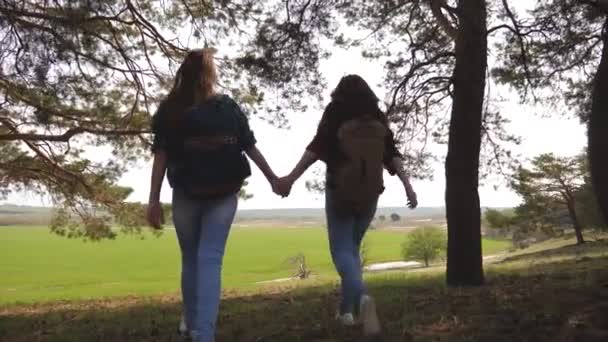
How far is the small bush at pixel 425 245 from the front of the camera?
6788 centimetres

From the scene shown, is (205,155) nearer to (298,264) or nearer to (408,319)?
(408,319)

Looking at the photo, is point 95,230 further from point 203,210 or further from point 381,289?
point 203,210

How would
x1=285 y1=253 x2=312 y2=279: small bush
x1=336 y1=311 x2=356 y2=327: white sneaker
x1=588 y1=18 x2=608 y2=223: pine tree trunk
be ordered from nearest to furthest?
1. x1=336 y1=311 x2=356 y2=327: white sneaker
2. x1=588 y1=18 x2=608 y2=223: pine tree trunk
3. x1=285 y1=253 x2=312 y2=279: small bush

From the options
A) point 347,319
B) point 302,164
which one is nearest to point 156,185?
point 302,164

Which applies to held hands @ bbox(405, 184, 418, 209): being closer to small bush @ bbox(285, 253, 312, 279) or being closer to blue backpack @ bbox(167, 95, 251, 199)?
blue backpack @ bbox(167, 95, 251, 199)

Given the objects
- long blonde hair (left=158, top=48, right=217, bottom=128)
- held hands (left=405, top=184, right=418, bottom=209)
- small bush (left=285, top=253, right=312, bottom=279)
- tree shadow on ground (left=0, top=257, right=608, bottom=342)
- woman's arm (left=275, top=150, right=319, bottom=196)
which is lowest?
small bush (left=285, top=253, right=312, bottom=279)

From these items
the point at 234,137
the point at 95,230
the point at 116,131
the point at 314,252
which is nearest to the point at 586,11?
the point at 234,137

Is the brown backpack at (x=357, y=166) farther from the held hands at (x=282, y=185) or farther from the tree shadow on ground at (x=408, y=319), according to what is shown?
the tree shadow on ground at (x=408, y=319)

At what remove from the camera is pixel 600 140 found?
12.7 ft

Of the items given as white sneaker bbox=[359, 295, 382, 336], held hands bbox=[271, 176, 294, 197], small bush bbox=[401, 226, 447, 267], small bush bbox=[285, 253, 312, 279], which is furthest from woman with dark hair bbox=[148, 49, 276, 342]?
small bush bbox=[401, 226, 447, 267]

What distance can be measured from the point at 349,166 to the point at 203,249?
98 cm

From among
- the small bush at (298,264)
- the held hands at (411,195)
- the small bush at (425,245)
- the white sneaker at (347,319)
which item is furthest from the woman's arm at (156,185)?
the small bush at (425,245)

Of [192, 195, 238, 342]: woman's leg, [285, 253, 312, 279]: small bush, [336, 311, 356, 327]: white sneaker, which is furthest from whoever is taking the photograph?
[285, 253, 312, 279]: small bush

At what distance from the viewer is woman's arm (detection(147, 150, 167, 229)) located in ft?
9.70
